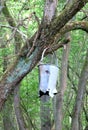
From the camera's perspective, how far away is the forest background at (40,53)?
15.3ft

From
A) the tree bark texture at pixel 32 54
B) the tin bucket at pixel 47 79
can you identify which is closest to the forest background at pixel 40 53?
the tree bark texture at pixel 32 54

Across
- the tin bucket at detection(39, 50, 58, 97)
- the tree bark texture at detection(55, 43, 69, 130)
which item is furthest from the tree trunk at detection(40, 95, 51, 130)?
the tin bucket at detection(39, 50, 58, 97)

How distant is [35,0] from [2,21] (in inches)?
38.7

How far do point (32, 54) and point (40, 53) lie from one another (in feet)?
0.53

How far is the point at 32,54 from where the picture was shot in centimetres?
498

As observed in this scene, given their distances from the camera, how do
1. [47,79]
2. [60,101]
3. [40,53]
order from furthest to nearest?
[60,101] → [40,53] → [47,79]

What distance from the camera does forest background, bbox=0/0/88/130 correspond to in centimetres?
468

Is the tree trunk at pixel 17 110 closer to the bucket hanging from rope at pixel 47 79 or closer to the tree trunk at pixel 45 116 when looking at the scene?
the tree trunk at pixel 45 116

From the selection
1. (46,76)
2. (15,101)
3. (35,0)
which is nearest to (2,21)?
(35,0)

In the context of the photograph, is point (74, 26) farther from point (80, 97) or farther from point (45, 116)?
point (45, 116)

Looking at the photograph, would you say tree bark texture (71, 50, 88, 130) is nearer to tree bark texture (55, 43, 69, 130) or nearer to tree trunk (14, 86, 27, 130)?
tree bark texture (55, 43, 69, 130)

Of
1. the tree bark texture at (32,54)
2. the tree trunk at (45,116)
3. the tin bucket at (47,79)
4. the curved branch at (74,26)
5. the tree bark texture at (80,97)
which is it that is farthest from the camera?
the tree trunk at (45,116)

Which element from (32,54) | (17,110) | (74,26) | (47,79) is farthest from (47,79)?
(17,110)

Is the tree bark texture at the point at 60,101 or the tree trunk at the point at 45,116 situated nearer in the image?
the tree bark texture at the point at 60,101
